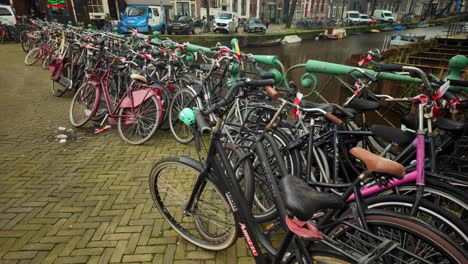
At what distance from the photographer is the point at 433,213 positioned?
4.52 feet

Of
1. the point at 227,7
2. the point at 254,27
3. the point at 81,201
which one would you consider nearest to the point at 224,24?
the point at 254,27

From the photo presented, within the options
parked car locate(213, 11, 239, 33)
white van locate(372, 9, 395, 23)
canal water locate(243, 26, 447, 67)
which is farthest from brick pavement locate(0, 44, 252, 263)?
white van locate(372, 9, 395, 23)

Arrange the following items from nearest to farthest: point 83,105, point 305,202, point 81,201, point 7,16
→ point 305,202, point 81,201, point 83,105, point 7,16

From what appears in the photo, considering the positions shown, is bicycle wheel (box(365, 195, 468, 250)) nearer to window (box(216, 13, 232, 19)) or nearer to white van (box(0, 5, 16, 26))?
white van (box(0, 5, 16, 26))

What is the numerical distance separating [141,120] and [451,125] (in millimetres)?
3447

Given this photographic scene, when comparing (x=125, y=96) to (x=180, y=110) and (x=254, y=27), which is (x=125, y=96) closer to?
(x=180, y=110)

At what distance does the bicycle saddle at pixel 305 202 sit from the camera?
3.54 ft

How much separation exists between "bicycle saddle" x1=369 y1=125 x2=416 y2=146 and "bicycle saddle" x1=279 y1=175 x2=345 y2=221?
37.8 inches

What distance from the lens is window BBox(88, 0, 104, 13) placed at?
25.0 meters

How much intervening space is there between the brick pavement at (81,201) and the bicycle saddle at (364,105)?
1.51m

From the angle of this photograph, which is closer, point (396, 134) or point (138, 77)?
point (396, 134)

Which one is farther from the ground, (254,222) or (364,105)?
(364,105)

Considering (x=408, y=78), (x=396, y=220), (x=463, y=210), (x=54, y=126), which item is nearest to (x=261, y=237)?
(x=396, y=220)

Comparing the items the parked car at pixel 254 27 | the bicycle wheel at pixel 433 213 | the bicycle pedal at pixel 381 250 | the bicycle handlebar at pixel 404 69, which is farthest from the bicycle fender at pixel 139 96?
the parked car at pixel 254 27
